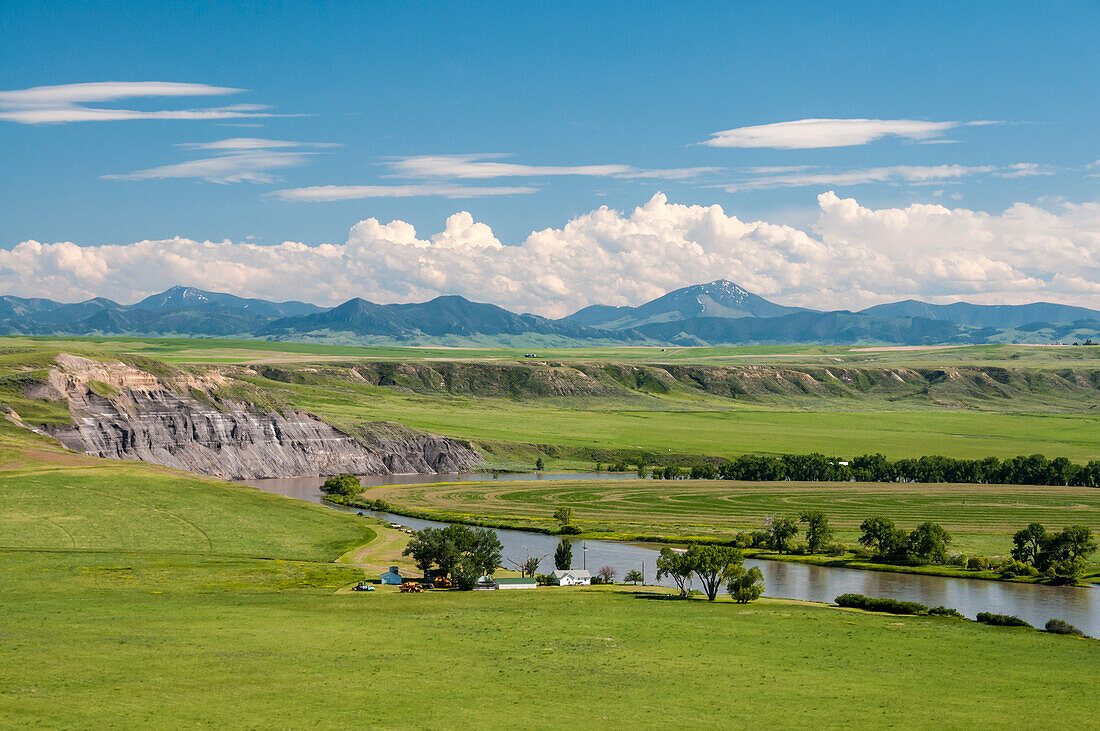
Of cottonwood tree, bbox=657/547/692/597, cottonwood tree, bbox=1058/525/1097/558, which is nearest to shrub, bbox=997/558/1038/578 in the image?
cottonwood tree, bbox=1058/525/1097/558

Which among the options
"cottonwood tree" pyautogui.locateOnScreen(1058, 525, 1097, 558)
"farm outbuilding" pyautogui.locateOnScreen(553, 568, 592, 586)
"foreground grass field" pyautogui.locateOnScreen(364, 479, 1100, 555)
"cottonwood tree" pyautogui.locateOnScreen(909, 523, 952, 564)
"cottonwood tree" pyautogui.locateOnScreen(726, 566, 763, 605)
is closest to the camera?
"cottonwood tree" pyautogui.locateOnScreen(726, 566, 763, 605)

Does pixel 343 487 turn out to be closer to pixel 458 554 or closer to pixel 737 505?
pixel 737 505

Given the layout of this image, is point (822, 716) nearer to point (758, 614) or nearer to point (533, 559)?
point (758, 614)

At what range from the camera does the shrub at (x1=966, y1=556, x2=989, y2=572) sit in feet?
361

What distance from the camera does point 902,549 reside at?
385ft

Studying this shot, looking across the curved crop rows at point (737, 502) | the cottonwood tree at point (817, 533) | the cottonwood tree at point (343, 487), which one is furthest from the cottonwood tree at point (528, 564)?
the cottonwood tree at point (343, 487)

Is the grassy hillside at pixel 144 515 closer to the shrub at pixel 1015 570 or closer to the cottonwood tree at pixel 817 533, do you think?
the cottonwood tree at pixel 817 533

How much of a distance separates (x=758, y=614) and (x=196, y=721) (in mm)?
51255

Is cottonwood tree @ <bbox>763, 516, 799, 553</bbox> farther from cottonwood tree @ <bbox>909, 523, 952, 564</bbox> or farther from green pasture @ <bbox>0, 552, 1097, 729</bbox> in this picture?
green pasture @ <bbox>0, 552, 1097, 729</bbox>

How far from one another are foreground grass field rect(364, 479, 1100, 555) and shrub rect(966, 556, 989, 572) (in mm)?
8897

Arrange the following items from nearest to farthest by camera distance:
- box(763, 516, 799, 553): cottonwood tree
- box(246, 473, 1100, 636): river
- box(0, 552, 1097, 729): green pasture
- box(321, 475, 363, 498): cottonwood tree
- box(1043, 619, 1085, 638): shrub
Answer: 1. box(0, 552, 1097, 729): green pasture
2. box(1043, 619, 1085, 638): shrub
3. box(246, 473, 1100, 636): river
4. box(763, 516, 799, 553): cottonwood tree
5. box(321, 475, 363, 498): cottonwood tree

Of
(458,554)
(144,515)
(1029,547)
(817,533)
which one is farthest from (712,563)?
(144,515)

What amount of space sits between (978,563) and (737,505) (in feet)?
185

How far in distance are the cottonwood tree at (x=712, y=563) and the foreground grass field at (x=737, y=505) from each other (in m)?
36.3
